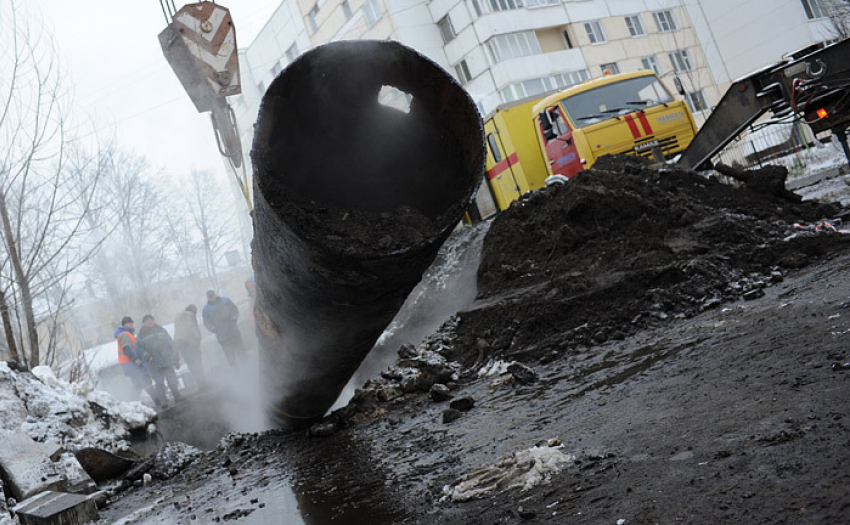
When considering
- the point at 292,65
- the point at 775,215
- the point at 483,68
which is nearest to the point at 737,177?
the point at 775,215

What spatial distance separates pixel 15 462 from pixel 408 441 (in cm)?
379

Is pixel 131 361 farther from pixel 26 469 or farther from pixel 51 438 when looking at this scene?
pixel 26 469

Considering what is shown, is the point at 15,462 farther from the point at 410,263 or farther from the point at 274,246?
the point at 410,263

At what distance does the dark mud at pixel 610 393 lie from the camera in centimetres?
202

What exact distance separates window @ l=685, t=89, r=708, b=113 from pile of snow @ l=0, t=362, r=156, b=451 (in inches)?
1274

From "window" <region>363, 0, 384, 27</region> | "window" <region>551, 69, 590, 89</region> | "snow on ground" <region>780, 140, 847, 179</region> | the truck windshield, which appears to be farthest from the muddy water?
"window" <region>363, 0, 384, 27</region>

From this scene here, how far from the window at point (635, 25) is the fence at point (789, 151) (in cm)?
1402

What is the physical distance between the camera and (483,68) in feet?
98.4

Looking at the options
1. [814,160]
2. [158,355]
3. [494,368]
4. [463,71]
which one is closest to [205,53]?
[494,368]

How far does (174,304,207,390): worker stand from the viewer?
12.5 meters

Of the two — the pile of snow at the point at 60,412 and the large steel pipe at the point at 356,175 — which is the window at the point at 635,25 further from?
the large steel pipe at the point at 356,175

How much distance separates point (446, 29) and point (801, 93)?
2736cm

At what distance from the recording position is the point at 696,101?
3356 centimetres

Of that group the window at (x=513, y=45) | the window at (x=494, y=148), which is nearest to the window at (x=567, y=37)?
the window at (x=513, y=45)
